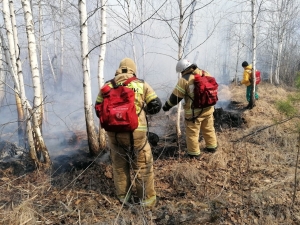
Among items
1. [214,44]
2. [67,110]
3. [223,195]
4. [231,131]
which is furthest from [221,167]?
[214,44]

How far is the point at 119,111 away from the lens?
275 cm

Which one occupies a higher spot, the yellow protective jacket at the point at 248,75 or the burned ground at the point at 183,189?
the yellow protective jacket at the point at 248,75

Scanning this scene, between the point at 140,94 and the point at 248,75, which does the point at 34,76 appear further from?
the point at 248,75

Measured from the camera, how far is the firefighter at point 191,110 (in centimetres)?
423

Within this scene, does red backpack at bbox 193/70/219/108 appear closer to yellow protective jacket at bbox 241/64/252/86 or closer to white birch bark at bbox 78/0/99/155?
white birch bark at bbox 78/0/99/155

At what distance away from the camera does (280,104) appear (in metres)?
3.40

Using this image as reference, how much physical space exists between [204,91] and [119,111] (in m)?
1.92

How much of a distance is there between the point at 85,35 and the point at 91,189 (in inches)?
116

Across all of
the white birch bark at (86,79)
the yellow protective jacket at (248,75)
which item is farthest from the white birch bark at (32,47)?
the yellow protective jacket at (248,75)

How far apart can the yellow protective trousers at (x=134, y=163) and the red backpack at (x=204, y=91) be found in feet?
4.89

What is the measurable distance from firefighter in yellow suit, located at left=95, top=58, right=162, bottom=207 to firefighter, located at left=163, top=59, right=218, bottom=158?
1.18 m

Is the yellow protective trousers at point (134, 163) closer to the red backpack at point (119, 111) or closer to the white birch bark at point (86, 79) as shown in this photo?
the red backpack at point (119, 111)

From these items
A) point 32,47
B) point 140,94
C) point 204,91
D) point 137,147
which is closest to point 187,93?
point 204,91

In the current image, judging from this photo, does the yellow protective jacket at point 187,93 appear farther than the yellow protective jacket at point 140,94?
Yes
